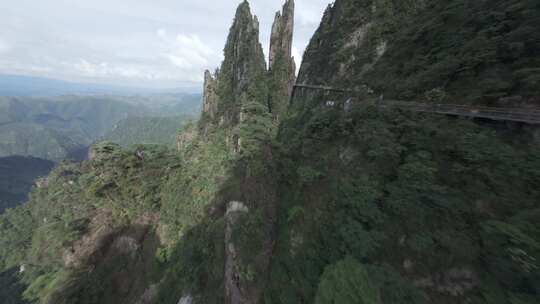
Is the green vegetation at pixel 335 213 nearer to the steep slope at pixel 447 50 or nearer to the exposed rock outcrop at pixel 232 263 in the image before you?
the exposed rock outcrop at pixel 232 263

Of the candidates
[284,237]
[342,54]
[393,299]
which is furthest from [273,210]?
[342,54]

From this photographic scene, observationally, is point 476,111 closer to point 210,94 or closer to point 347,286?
point 347,286

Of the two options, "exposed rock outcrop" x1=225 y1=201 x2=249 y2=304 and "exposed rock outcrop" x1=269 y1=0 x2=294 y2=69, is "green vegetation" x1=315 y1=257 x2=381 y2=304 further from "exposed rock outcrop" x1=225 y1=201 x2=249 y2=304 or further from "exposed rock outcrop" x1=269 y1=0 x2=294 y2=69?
"exposed rock outcrop" x1=269 y1=0 x2=294 y2=69

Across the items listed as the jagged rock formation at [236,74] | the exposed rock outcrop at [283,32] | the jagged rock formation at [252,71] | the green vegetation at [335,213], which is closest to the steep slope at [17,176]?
the jagged rock formation at [236,74]

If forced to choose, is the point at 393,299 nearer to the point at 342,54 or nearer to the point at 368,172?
the point at 368,172

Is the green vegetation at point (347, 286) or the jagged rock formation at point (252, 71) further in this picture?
the jagged rock formation at point (252, 71)

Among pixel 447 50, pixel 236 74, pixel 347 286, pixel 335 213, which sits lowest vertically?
pixel 347 286

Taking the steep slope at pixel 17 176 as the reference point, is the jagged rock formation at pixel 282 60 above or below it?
above

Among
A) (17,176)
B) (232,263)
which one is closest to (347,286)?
(232,263)

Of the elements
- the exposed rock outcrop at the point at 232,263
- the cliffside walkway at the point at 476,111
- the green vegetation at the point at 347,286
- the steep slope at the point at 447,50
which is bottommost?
the exposed rock outcrop at the point at 232,263

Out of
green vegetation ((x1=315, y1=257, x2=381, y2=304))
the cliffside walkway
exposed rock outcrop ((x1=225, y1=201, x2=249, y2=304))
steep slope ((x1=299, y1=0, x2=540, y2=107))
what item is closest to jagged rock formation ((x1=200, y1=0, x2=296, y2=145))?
steep slope ((x1=299, y1=0, x2=540, y2=107))
